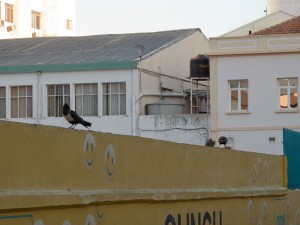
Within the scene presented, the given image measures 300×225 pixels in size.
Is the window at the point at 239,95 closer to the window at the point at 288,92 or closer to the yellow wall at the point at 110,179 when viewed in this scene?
the window at the point at 288,92

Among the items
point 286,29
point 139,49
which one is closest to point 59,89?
point 139,49

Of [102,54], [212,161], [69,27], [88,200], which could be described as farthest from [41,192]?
[69,27]

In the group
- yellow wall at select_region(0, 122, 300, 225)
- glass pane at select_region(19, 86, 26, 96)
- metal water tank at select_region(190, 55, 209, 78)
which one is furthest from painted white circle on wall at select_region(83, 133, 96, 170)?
glass pane at select_region(19, 86, 26, 96)

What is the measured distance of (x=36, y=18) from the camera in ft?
285

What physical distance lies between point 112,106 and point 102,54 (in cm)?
299

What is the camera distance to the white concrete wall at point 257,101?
1817 inches

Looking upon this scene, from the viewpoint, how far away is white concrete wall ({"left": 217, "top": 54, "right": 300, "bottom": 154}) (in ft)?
151

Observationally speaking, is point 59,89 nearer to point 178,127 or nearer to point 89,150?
point 178,127

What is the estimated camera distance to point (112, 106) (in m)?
49.4

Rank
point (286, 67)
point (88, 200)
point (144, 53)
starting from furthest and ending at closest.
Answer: point (144, 53), point (286, 67), point (88, 200)

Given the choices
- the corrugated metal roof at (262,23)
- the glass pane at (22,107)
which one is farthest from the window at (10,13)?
the glass pane at (22,107)

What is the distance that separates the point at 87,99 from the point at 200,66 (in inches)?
216

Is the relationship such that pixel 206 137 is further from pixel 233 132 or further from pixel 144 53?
pixel 144 53

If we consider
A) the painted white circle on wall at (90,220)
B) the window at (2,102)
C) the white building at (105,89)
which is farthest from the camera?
the window at (2,102)
